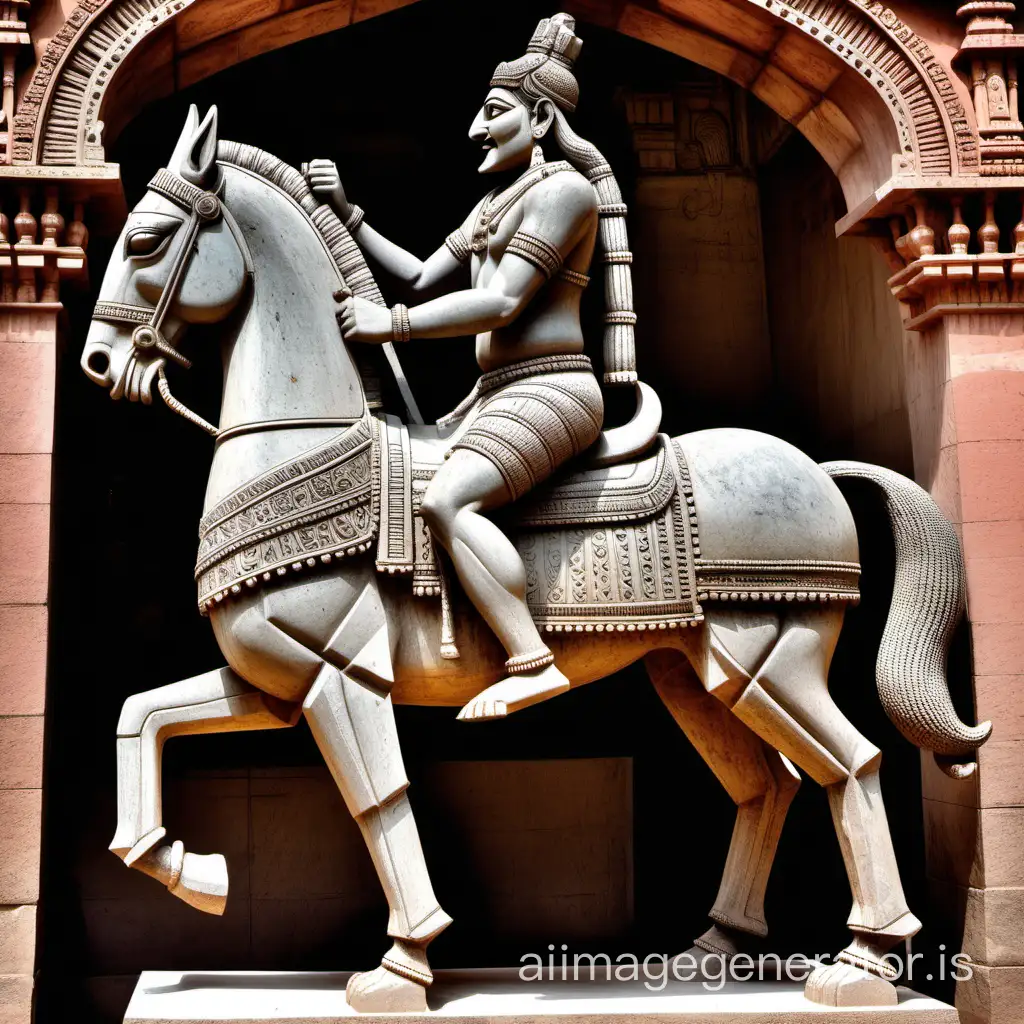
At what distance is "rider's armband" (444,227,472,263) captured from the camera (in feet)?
16.5

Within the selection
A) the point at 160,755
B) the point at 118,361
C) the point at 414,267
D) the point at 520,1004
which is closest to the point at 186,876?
the point at 160,755

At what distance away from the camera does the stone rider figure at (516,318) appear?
14.5 ft

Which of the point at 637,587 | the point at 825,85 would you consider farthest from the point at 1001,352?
the point at 637,587

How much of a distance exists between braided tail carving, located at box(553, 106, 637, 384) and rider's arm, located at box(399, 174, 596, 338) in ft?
→ 1.04

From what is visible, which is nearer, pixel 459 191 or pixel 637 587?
pixel 637 587

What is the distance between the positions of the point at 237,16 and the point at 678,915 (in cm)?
427

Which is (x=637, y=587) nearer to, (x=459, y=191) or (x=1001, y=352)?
(x=1001, y=352)

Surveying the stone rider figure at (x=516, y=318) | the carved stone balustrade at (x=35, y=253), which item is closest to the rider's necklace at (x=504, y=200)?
the stone rider figure at (x=516, y=318)

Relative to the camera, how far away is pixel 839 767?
4645 millimetres

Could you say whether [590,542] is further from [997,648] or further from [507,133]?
[997,648]

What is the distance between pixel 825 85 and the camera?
18.6 feet

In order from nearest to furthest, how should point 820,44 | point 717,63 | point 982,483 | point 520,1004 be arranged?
point 520,1004, point 982,483, point 820,44, point 717,63

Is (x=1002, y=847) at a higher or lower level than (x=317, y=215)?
lower

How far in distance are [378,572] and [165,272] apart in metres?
1.18
